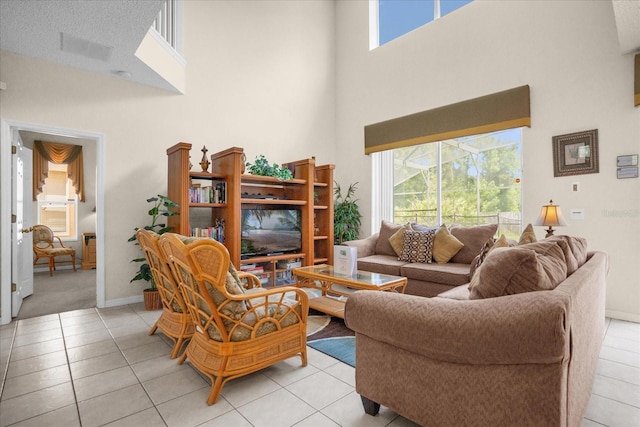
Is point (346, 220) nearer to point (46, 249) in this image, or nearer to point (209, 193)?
point (209, 193)

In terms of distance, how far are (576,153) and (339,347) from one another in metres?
3.37

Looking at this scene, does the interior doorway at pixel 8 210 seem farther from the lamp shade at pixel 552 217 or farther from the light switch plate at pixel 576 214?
the light switch plate at pixel 576 214

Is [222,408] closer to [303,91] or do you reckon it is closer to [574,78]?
[574,78]

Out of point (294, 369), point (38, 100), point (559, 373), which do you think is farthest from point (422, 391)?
point (38, 100)

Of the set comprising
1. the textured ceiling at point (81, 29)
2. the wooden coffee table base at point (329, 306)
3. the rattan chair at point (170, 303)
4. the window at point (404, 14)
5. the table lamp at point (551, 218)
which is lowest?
the wooden coffee table base at point (329, 306)

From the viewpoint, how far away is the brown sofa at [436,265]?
354cm

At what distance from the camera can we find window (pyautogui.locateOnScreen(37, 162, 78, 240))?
22.5ft

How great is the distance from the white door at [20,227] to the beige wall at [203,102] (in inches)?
25.6

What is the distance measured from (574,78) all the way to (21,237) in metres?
6.65

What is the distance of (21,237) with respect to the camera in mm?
3867

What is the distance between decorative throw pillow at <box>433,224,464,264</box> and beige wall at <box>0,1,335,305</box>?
2.80 meters

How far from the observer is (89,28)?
2.78 meters

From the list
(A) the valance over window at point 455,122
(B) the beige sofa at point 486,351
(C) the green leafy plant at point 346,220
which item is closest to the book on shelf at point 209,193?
(C) the green leafy plant at point 346,220

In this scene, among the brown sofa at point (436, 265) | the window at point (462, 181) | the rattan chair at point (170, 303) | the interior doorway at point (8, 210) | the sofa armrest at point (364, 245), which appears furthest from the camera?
the sofa armrest at point (364, 245)
